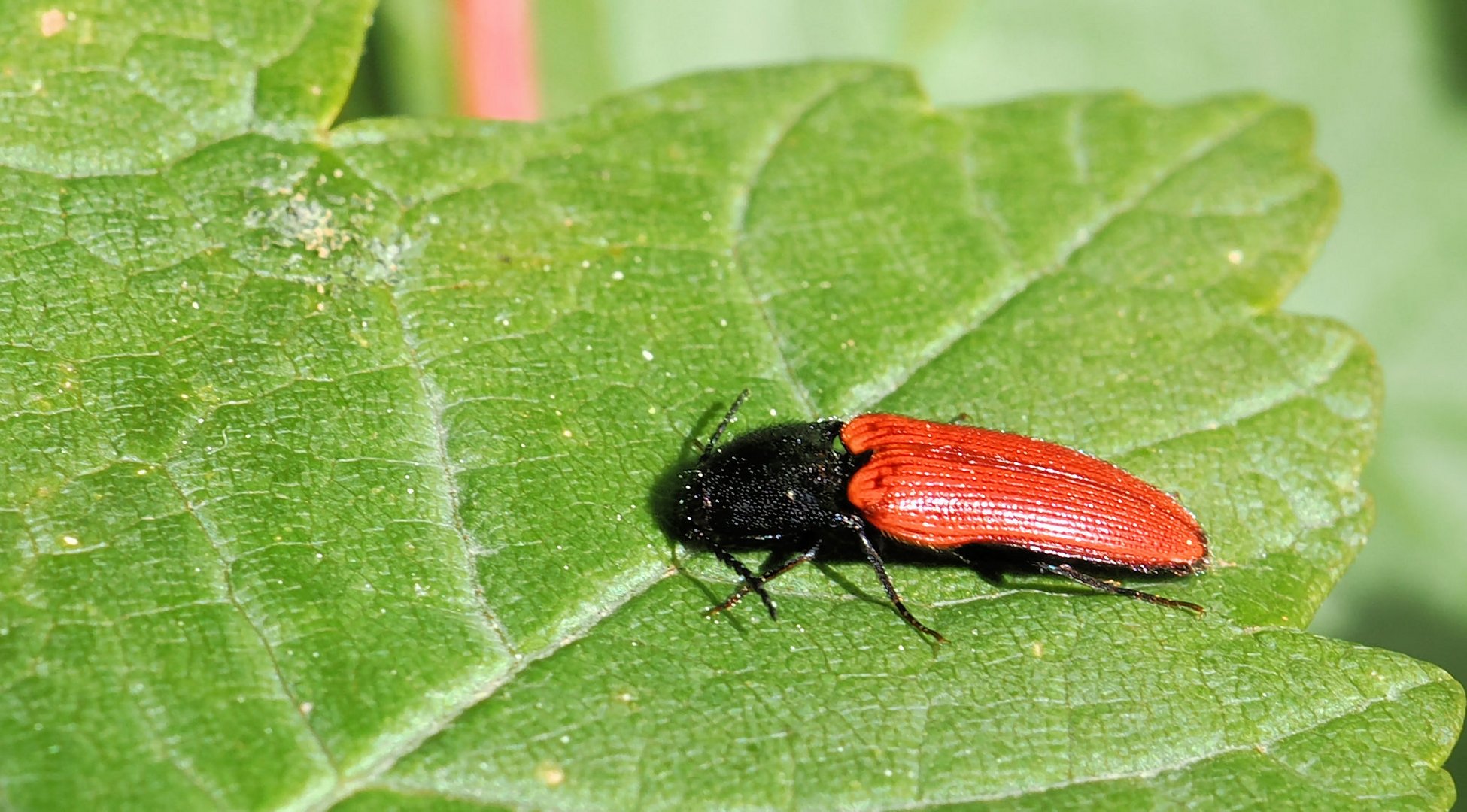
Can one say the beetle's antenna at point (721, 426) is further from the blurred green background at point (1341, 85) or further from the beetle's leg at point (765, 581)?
the blurred green background at point (1341, 85)

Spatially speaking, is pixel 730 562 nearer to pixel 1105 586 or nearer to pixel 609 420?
pixel 609 420

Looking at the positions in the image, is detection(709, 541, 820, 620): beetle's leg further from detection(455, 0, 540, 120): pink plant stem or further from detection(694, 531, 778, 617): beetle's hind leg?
detection(455, 0, 540, 120): pink plant stem

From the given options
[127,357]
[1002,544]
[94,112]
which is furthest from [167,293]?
[1002,544]

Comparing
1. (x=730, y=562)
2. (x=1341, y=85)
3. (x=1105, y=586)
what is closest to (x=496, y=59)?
(x=730, y=562)

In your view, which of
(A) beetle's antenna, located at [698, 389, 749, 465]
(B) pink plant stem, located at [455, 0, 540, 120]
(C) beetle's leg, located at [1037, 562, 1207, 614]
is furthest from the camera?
(B) pink plant stem, located at [455, 0, 540, 120]

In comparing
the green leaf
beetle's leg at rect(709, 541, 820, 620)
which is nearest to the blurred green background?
the green leaf

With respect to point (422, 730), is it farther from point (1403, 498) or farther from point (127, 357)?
point (1403, 498)
